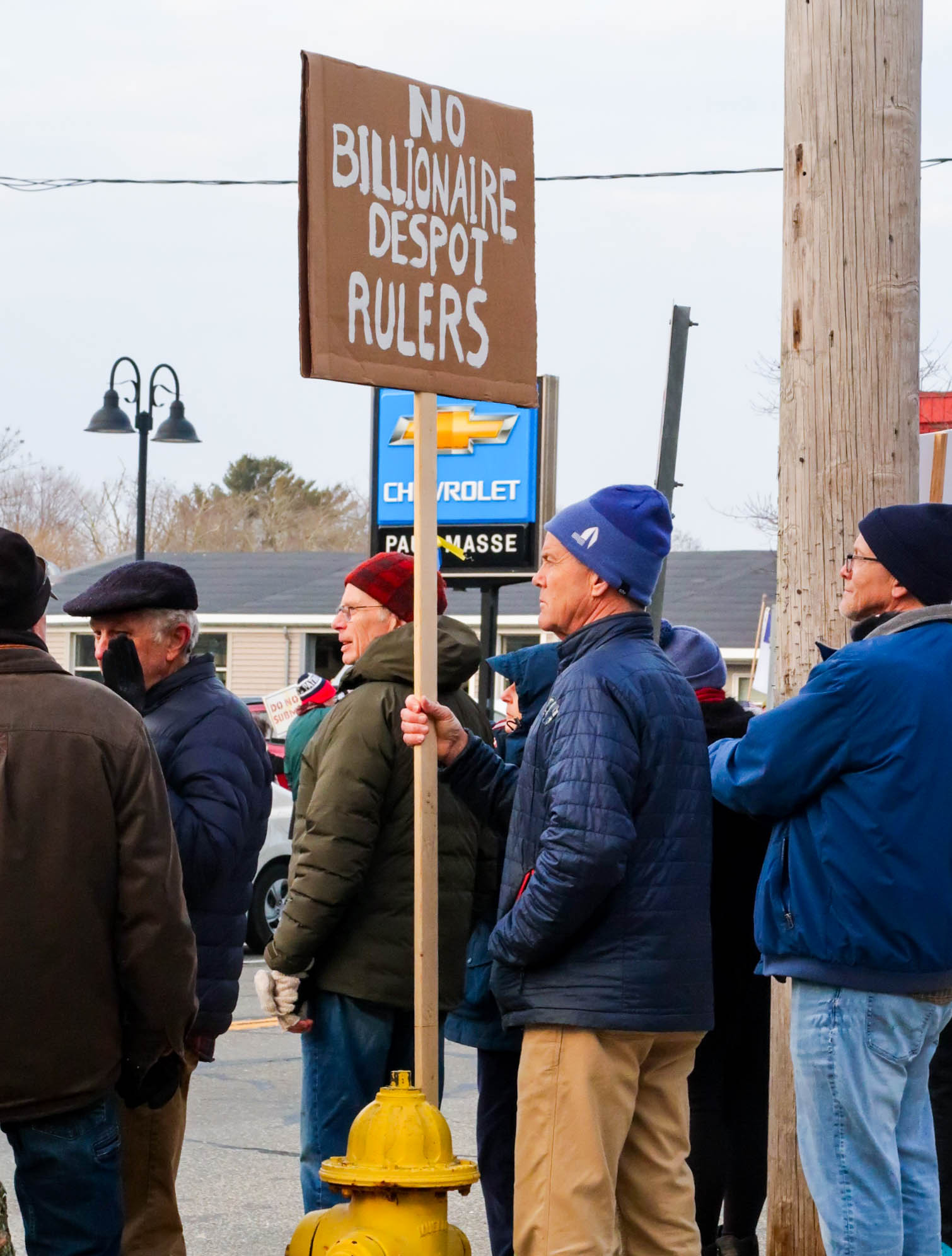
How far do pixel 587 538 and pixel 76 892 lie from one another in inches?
55.8

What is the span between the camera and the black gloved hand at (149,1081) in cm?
353

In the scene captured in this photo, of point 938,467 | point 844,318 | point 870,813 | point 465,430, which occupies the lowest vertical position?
point 870,813

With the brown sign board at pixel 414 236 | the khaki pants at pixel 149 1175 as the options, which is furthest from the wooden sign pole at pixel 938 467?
the khaki pants at pixel 149 1175

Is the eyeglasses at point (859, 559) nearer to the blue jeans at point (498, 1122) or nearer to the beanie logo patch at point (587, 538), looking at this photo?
the beanie logo patch at point (587, 538)

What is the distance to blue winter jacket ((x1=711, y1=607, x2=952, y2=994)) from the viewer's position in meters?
3.62

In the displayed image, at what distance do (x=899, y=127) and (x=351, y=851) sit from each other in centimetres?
265

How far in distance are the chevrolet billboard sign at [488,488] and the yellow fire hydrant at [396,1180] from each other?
938 centimetres

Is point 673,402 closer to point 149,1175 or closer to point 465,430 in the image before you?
point 465,430

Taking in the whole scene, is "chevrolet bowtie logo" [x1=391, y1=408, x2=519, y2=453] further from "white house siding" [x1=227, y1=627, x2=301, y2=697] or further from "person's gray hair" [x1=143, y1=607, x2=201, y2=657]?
"white house siding" [x1=227, y1=627, x2=301, y2=697]

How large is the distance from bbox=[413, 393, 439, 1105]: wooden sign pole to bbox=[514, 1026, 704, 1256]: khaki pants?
0.27 meters

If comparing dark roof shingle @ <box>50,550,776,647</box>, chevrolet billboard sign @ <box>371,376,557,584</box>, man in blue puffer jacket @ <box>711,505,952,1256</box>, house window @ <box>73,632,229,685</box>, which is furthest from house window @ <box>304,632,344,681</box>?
man in blue puffer jacket @ <box>711,505,952,1256</box>

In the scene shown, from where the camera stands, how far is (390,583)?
471cm

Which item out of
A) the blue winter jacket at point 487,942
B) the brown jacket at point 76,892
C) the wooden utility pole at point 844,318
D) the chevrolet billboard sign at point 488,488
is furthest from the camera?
the chevrolet billboard sign at point 488,488

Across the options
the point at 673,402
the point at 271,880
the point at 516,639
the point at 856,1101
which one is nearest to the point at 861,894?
the point at 856,1101
